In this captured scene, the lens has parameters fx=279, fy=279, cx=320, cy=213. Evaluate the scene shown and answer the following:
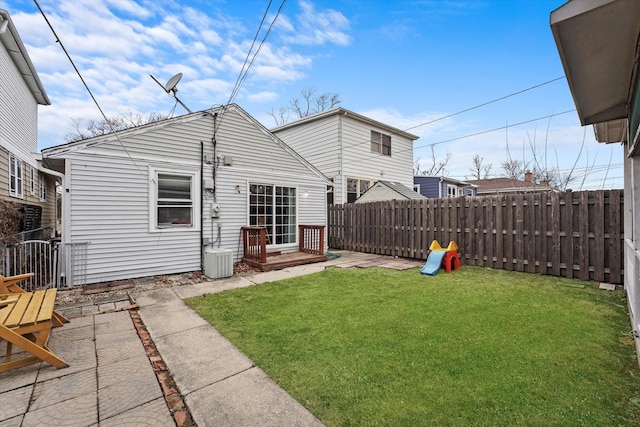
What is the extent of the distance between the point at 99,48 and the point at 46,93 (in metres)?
9.24

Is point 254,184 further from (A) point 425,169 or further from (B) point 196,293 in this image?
(A) point 425,169

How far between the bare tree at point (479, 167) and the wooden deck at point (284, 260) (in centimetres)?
2950

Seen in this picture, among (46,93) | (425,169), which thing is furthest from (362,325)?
(425,169)

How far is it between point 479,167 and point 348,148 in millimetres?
25797

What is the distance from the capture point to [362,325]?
347 centimetres

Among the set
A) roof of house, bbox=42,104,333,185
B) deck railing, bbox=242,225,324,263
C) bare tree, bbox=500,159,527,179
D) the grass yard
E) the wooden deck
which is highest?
bare tree, bbox=500,159,527,179

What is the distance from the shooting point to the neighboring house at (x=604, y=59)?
1781 millimetres

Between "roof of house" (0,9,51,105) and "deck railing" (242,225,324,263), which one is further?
"roof of house" (0,9,51,105)

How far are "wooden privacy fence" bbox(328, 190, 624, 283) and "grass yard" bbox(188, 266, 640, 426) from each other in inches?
26.5

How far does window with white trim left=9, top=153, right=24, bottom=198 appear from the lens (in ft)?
29.6

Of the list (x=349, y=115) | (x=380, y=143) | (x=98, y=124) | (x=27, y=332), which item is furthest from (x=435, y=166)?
(x=27, y=332)

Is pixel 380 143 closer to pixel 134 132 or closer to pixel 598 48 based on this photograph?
pixel 134 132

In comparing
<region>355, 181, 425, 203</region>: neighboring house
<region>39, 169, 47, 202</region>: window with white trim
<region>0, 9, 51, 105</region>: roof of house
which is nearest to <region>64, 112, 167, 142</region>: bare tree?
<region>39, 169, 47, 202</region>: window with white trim

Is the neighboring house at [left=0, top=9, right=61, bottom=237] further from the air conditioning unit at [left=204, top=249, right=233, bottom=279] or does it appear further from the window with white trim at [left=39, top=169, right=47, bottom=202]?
the air conditioning unit at [left=204, top=249, right=233, bottom=279]
